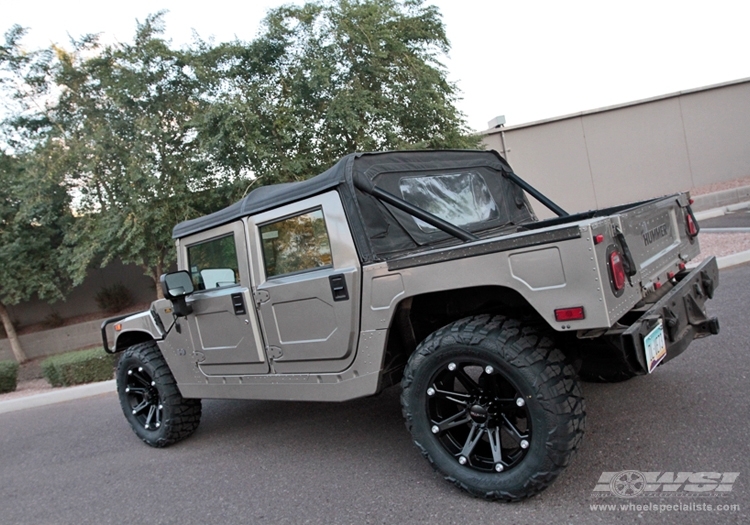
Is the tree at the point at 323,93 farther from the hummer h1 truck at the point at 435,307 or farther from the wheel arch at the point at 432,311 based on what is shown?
the wheel arch at the point at 432,311

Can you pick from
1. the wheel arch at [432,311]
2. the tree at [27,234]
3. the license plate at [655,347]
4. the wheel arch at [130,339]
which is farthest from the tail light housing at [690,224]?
the tree at [27,234]

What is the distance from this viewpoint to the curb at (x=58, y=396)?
8.15 metres

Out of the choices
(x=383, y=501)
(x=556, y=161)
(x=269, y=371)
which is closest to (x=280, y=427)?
(x=269, y=371)

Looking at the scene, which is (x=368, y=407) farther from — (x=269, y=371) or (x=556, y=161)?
(x=556, y=161)

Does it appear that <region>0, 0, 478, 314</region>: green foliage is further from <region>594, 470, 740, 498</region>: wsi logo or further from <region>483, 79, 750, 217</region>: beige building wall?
<region>594, 470, 740, 498</region>: wsi logo

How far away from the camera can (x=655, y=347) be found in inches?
115

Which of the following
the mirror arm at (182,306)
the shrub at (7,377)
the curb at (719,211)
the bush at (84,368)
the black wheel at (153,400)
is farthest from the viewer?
the curb at (719,211)

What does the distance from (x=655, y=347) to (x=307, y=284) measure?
2.06m

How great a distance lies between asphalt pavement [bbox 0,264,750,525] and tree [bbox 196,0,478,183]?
273 inches

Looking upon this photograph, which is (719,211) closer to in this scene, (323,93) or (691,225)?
(323,93)

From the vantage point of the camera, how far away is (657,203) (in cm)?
353

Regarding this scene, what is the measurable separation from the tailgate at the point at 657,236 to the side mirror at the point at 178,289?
312cm

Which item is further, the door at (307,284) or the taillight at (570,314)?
the door at (307,284)

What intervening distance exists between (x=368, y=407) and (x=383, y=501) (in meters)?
1.78
